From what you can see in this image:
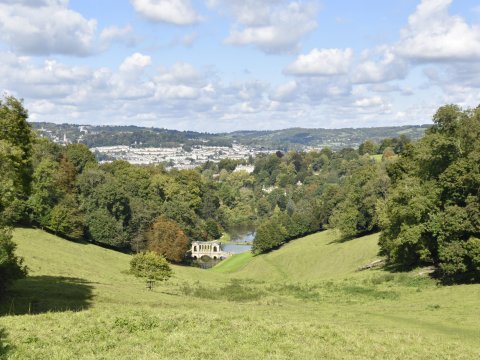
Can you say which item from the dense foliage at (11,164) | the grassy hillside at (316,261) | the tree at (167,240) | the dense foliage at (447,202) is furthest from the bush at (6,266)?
the tree at (167,240)

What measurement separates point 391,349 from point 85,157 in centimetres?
11305

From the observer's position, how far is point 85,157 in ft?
402

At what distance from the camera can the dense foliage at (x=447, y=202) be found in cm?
4278

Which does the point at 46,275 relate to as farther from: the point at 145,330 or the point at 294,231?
the point at 294,231

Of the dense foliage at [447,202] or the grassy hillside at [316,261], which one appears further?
the grassy hillside at [316,261]

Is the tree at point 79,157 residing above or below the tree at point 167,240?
above

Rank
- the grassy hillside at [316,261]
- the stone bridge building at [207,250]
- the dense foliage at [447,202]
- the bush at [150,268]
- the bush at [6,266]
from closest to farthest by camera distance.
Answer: the bush at [6,266] → the dense foliage at [447,202] → the bush at [150,268] → the grassy hillside at [316,261] → the stone bridge building at [207,250]

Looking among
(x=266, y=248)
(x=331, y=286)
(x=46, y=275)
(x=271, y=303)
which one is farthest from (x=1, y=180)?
(x=266, y=248)

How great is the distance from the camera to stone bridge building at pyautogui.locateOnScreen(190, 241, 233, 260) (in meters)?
131

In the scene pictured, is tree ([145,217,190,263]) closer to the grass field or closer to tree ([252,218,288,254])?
tree ([252,218,288,254])

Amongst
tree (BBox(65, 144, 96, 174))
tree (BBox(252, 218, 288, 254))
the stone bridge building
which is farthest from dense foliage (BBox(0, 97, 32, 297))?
the stone bridge building

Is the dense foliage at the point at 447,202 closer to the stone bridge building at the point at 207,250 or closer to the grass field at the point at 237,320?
the grass field at the point at 237,320

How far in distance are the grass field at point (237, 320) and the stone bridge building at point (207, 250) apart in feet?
236

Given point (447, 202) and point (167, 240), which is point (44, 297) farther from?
point (167, 240)
